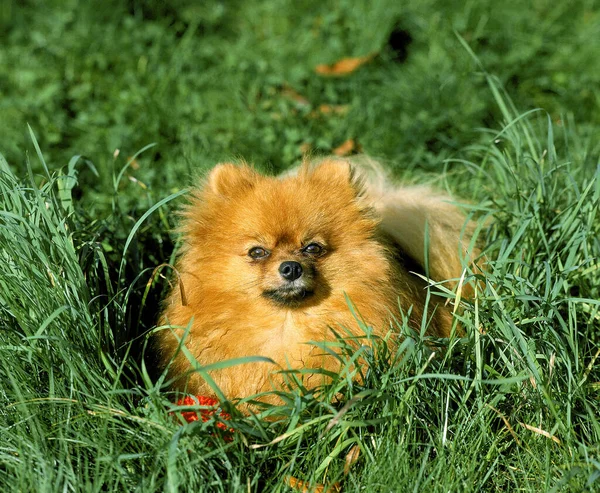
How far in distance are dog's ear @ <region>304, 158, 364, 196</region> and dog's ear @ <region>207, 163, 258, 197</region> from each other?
1.07 ft

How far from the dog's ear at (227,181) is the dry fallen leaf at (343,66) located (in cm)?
281

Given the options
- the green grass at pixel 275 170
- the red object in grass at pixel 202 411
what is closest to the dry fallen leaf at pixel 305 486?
the green grass at pixel 275 170

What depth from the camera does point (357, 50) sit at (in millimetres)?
6434

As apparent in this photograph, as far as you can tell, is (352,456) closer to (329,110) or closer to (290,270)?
(290,270)

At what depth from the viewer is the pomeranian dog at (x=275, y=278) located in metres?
3.42

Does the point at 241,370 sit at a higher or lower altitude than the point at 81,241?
lower

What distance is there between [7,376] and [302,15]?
4.64 meters

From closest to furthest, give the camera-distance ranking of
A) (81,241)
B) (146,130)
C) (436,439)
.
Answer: (436,439), (81,241), (146,130)

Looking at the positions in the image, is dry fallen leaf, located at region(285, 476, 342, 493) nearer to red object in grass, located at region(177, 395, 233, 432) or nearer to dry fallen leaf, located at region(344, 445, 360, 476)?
dry fallen leaf, located at region(344, 445, 360, 476)

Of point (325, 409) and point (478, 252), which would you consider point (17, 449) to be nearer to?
point (325, 409)

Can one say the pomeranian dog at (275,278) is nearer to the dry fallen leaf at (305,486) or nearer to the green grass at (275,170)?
the green grass at (275,170)

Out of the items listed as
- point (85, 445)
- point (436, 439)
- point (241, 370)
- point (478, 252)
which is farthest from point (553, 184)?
point (85, 445)

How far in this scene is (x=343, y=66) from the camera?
638 cm

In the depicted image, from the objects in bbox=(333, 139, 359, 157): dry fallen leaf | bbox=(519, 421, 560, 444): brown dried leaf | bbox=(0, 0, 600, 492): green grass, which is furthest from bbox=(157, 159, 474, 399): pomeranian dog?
bbox=(333, 139, 359, 157): dry fallen leaf
